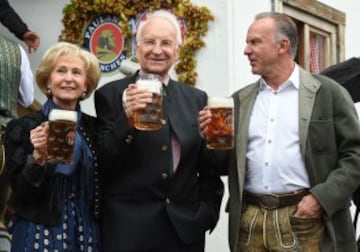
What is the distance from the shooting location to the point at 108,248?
13.6 feet

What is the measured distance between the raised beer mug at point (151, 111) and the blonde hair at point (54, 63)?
0.48 metres

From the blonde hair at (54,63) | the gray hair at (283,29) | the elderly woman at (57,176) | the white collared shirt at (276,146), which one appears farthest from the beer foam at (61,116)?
the gray hair at (283,29)

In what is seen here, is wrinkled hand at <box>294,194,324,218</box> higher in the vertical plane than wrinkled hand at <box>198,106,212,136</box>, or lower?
lower

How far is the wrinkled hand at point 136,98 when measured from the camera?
12.1 feet

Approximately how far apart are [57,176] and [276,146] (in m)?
1.06

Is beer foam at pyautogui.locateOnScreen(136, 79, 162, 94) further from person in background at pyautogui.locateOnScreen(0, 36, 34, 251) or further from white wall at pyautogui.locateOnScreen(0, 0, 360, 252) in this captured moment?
white wall at pyautogui.locateOnScreen(0, 0, 360, 252)

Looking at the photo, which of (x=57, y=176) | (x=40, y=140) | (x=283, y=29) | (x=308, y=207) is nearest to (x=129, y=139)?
(x=57, y=176)

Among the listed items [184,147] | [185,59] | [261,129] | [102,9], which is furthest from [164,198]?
[102,9]

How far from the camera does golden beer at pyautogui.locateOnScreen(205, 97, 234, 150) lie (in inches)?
153

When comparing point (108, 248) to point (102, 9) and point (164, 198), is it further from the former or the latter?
point (102, 9)

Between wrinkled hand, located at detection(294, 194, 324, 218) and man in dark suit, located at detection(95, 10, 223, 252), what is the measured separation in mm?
445

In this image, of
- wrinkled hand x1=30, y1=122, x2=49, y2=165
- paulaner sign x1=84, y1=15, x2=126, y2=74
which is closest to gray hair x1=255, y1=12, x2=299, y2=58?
wrinkled hand x1=30, y1=122, x2=49, y2=165

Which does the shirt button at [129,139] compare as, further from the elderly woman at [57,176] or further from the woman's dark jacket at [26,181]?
the woman's dark jacket at [26,181]

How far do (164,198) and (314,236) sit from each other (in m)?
0.74
